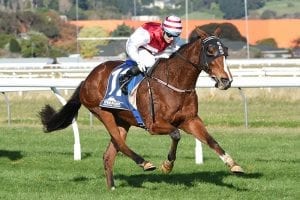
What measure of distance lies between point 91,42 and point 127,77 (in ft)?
161

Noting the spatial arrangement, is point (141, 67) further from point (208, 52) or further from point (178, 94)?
point (208, 52)

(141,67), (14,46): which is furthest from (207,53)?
(14,46)

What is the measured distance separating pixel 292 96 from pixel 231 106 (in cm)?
206

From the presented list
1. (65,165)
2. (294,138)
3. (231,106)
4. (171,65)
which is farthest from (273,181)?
(231,106)

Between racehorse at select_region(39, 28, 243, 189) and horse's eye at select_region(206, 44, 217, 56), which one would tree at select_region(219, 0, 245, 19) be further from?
horse's eye at select_region(206, 44, 217, 56)

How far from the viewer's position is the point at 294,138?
47.1ft

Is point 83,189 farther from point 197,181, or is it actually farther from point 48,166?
point 48,166

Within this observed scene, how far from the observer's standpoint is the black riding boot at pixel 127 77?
923cm

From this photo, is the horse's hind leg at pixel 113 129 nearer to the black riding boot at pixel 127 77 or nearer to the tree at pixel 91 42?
the black riding boot at pixel 127 77

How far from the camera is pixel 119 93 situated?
9312 mm

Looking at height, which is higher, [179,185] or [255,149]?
[179,185]

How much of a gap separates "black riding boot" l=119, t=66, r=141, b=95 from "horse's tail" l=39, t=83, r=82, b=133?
1084 mm

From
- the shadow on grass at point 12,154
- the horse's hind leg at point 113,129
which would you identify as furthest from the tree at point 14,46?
the horse's hind leg at point 113,129

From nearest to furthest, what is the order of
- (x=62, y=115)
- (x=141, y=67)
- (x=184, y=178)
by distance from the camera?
(x=141, y=67), (x=184, y=178), (x=62, y=115)
